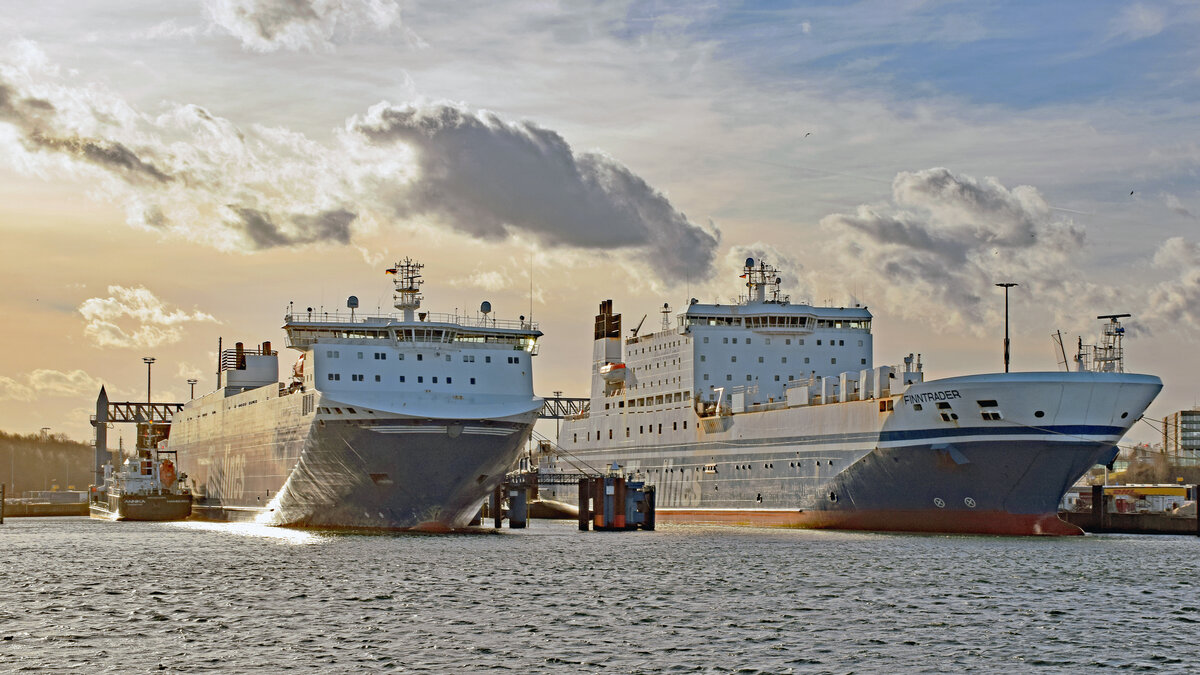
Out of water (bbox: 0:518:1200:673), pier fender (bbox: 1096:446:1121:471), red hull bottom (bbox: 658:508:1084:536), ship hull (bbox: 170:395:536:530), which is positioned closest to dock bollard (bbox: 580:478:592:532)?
red hull bottom (bbox: 658:508:1084:536)

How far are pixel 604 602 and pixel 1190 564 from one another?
2197cm

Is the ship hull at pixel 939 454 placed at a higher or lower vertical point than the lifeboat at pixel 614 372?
lower

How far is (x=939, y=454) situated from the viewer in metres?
54.0

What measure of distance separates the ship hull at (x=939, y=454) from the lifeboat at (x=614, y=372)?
16.0m

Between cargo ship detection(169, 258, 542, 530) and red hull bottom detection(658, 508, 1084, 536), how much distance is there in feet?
44.7

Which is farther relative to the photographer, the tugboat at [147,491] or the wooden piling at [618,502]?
the tugboat at [147,491]

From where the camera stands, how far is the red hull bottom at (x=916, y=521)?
5347 centimetres

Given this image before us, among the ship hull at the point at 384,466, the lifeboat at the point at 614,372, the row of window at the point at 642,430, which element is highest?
the lifeboat at the point at 614,372

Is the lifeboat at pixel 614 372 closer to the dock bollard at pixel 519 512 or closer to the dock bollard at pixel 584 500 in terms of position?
the dock bollard at pixel 519 512

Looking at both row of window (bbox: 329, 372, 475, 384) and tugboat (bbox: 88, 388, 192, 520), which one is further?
tugboat (bbox: 88, 388, 192, 520)

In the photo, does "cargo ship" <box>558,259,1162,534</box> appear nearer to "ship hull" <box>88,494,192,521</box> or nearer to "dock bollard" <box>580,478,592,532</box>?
"dock bollard" <box>580,478,592,532</box>

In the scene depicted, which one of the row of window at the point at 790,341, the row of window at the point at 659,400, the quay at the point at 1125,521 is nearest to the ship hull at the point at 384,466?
the row of window at the point at 659,400

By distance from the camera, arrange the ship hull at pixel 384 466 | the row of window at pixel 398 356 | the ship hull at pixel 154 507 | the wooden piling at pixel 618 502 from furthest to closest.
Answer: the ship hull at pixel 154 507, the wooden piling at pixel 618 502, the row of window at pixel 398 356, the ship hull at pixel 384 466

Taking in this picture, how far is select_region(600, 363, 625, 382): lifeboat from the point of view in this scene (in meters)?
82.8
